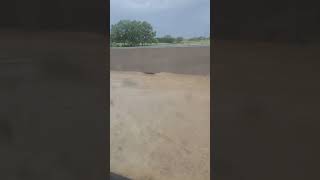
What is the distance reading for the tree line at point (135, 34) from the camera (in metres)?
34.2

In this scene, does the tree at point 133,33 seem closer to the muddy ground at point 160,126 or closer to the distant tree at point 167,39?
the distant tree at point 167,39

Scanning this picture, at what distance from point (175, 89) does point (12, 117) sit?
16.8m

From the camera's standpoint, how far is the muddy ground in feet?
58.0

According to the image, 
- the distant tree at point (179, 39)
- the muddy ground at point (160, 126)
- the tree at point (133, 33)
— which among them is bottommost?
the muddy ground at point (160, 126)

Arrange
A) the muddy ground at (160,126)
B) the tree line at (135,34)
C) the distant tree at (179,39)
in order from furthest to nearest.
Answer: the tree line at (135,34) < the distant tree at (179,39) < the muddy ground at (160,126)

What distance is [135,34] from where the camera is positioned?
1470 inches

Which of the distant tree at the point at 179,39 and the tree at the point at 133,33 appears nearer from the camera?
the distant tree at the point at 179,39

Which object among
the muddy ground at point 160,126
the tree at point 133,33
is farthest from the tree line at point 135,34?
the muddy ground at point 160,126

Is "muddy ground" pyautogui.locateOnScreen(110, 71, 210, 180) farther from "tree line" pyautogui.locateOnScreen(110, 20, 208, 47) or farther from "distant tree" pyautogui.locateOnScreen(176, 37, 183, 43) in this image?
"tree line" pyautogui.locateOnScreen(110, 20, 208, 47)

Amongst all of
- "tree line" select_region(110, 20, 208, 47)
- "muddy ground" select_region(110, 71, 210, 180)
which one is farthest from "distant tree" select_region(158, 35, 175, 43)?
"muddy ground" select_region(110, 71, 210, 180)

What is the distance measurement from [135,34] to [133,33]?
0.65 ft

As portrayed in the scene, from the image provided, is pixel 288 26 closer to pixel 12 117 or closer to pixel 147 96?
pixel 12 117

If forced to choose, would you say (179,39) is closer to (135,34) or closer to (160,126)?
(135,34)

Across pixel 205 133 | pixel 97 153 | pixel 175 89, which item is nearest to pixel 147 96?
pixel 175 89
